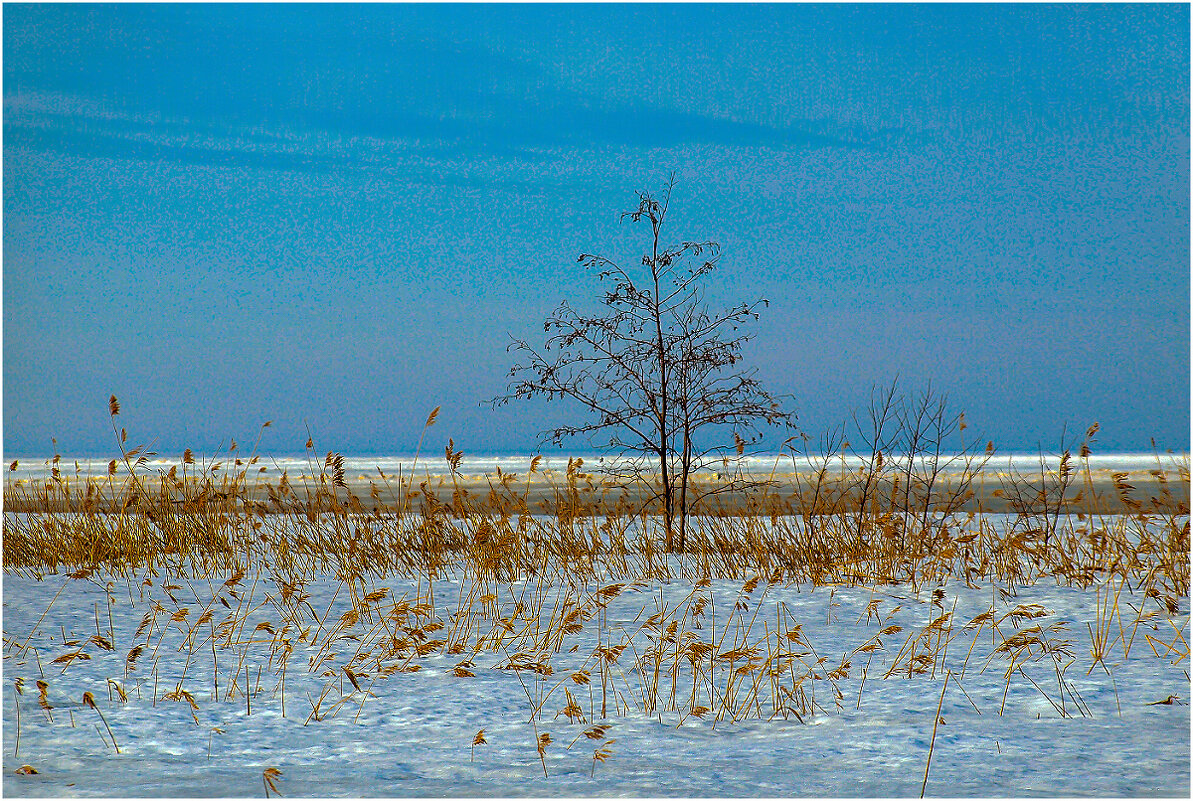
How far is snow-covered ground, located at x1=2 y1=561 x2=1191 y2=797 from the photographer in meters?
3.23

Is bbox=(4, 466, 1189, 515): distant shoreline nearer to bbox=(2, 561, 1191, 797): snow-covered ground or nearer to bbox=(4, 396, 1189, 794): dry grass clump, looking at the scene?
bbox=(4, 396, 1189, 794): dry grass clump

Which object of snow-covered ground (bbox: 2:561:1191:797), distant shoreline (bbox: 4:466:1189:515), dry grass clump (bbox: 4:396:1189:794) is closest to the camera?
snow-covered ground (bbox: 2:561:1191:797)

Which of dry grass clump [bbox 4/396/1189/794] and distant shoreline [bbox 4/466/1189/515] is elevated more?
distant shoreline [bbox 4/466/1189/515]

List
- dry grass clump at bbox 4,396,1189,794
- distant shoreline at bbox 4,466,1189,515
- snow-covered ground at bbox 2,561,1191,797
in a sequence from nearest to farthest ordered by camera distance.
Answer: snow-covered ground at bbox 2,561,1191,797 < dry grass clump at bbox 4,396,1189,794 < distant shoreline at bbox 4,466,1189,515

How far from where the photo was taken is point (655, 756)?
3.46m

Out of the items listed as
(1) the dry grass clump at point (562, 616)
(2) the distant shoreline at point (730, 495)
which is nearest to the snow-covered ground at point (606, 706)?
(1) the dry grass clump at point (562, 616)

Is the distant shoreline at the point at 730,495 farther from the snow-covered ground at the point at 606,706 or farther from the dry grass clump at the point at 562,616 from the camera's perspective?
the snow-covered ground at the point at 606,706

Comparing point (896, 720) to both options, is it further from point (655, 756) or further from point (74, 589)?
point (74, 589)

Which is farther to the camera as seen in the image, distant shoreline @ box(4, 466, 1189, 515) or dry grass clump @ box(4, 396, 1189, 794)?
distant shoreline @ box(4, 466, 1189, 515)

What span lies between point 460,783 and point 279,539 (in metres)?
6.09

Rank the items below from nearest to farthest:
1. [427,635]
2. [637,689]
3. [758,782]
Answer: [758,782] → [637,689] → [427,635]

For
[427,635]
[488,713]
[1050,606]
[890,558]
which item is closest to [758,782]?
[488,713]

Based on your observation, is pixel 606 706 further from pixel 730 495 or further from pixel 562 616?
pixel 730 495

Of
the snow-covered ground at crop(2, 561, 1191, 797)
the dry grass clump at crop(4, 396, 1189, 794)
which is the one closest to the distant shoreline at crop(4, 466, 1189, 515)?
the dry grass clump at crop(4, 396, 1189, 794)
